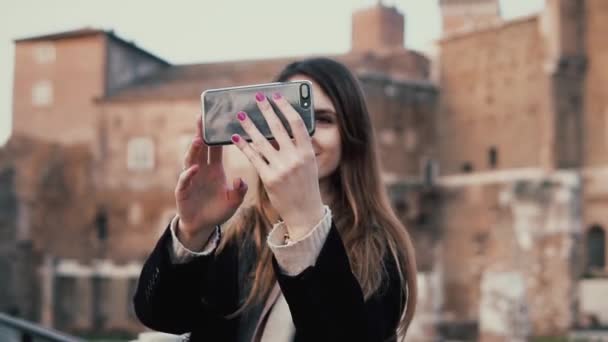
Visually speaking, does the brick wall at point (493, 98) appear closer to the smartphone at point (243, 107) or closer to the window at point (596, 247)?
the window at point (596, 247)

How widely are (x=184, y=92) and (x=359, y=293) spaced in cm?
2419

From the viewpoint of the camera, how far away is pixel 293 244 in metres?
1.40

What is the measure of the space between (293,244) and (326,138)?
0.40 m

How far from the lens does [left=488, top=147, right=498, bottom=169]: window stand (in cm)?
2375

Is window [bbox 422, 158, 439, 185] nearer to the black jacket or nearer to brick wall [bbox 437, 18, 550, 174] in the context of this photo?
brick wall [bbox 437, 18, 550, 174]

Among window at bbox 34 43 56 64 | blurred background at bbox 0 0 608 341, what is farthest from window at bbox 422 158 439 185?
Result: window at bbox 34 43 56 64

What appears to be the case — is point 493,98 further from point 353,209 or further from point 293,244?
point 293,244

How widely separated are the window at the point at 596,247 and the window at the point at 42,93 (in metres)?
16.5

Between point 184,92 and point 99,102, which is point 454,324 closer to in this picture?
point 184,92

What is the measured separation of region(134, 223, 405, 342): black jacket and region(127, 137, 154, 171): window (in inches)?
948

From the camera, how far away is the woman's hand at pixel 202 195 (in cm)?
164

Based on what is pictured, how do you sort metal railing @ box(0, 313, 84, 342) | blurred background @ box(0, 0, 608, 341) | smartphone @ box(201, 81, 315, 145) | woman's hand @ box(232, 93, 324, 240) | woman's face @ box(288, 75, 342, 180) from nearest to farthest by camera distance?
woman's hand @ box(232, 93, 324, 240) → smartphone @ box(201, 81, 315, 145) → woman's face @ box(288, 75, 342, 180) → metal railing @ box(0, 313, 84, 342) → blurred background @ box(0, 0, 608, 341)

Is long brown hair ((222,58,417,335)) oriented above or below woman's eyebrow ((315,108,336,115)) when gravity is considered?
below

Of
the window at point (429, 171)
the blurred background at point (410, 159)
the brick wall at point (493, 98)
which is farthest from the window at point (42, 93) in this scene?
the brick wall at point (493, 98)
